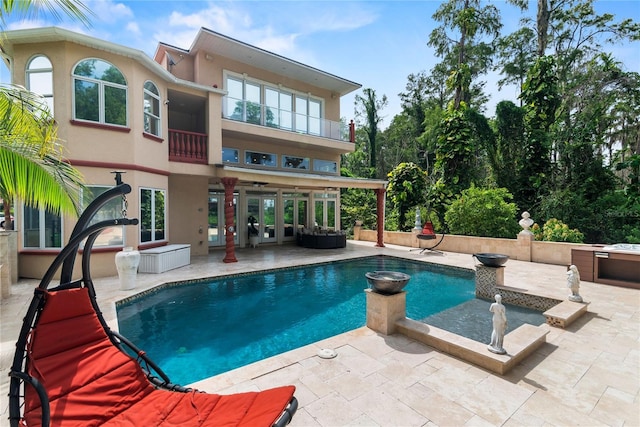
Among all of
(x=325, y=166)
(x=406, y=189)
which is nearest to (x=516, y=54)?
(x=406, y=189)

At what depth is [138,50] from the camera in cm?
888

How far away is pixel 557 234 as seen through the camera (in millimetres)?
11828

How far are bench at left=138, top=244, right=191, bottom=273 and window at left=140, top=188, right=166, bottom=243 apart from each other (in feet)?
1.70

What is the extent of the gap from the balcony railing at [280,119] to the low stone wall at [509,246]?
6.68 meters

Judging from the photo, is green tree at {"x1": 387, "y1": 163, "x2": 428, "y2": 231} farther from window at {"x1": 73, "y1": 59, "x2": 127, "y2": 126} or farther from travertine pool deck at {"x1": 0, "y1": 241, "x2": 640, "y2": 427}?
window at {"x1": 73, "y1": 59, "x2": 127, "y2": 126}

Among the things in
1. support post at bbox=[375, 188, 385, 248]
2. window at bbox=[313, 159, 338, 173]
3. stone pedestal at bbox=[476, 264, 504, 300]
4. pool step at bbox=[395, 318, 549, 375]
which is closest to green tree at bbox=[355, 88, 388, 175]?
window at bbox=[313, 159, 338, 173]

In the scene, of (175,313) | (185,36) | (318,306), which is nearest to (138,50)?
(185,36)

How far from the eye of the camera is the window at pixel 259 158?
1435 cm

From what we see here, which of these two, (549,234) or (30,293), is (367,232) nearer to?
(549,234)

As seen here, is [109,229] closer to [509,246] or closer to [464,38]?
[509,246]

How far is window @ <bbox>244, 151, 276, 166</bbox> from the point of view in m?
14.3

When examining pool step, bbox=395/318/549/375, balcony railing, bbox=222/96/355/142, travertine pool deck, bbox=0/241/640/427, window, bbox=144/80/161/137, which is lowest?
travertine pool deck, bbox=0/241/640/427

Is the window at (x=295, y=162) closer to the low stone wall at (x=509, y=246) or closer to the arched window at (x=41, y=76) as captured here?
the low stone wall at (x=509, y=246)

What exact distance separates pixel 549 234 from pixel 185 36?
671 inches
